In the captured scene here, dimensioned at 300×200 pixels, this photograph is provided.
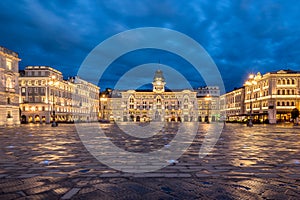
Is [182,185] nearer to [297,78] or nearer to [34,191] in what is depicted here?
[34,191]

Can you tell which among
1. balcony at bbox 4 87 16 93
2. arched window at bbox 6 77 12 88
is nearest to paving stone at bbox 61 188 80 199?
balcony at bbox 4 87 16 93

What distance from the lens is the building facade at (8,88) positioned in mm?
46531

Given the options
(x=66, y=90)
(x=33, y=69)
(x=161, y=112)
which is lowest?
(x=161, y=112)

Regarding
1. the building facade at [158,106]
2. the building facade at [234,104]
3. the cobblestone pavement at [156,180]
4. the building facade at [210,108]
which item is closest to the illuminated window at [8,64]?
the cobblestone pavement at [156,180]

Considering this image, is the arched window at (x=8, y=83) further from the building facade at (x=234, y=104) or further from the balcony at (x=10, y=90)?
the building facade at (x=234, y=104)

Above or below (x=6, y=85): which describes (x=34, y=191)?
below

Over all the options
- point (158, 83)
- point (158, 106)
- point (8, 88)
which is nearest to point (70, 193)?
point (8, 88)

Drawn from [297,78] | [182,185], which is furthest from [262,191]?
[297,78]

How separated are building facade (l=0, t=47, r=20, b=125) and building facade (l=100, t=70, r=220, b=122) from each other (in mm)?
77394

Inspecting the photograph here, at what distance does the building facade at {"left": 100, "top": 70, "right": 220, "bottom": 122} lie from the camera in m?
128

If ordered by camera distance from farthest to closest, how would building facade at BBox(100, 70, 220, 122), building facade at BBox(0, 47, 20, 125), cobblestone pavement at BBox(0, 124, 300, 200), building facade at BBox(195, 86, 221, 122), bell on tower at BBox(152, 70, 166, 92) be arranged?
bell on tower at BBox(152, 70, 166, 92) < building facade at BBox(195, 86, 221, 122) < building facade at BBox(100, 70, 220, 122) < building facade at BBox(0, 47, 20, 125) < cobblestone pavement at BBox(0, 124, 300, 200)

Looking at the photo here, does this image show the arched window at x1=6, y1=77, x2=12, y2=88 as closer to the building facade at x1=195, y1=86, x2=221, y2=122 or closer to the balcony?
the balcony

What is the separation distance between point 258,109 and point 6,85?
69.9m

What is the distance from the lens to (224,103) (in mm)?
Answer: 124438
